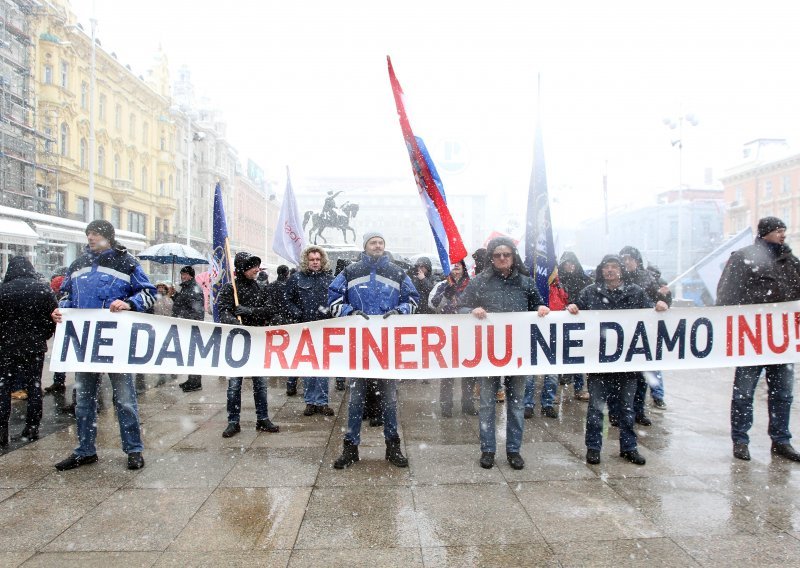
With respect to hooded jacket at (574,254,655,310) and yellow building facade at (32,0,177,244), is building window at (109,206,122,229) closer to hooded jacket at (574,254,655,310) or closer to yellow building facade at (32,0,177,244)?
yellow building facade at (32,0,177,244)

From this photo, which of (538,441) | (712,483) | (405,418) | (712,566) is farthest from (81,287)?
(712,483)

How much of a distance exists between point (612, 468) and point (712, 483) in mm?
697

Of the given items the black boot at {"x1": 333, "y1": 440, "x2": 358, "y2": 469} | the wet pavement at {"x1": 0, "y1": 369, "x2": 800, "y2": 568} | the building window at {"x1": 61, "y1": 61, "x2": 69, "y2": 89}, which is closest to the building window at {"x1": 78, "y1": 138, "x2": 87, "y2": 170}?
the building window at {"x1": 61, "y1": 61, "x2": 69, "y2": 89}

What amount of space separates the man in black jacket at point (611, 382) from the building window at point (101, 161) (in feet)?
134

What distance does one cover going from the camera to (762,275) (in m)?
5.04

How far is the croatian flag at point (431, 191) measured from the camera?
510 cm

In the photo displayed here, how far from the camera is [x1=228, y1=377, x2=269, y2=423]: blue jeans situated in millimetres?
5520

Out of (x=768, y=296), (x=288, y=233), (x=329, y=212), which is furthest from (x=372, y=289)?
(x=329, y=212)

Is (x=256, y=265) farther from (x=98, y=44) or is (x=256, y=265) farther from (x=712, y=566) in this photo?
(x=98, y=44)

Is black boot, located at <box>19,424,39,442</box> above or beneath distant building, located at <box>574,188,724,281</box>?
beneath

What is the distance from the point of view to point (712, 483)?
169 inches

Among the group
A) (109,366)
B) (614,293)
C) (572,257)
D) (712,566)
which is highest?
(572,257)

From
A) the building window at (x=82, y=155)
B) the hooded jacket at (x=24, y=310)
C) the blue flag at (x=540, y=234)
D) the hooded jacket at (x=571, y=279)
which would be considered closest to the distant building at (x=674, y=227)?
the building window at (x=82, y=155)

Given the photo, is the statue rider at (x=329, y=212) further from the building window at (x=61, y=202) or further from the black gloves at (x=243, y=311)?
the black gloves at (x=243, y=311)
